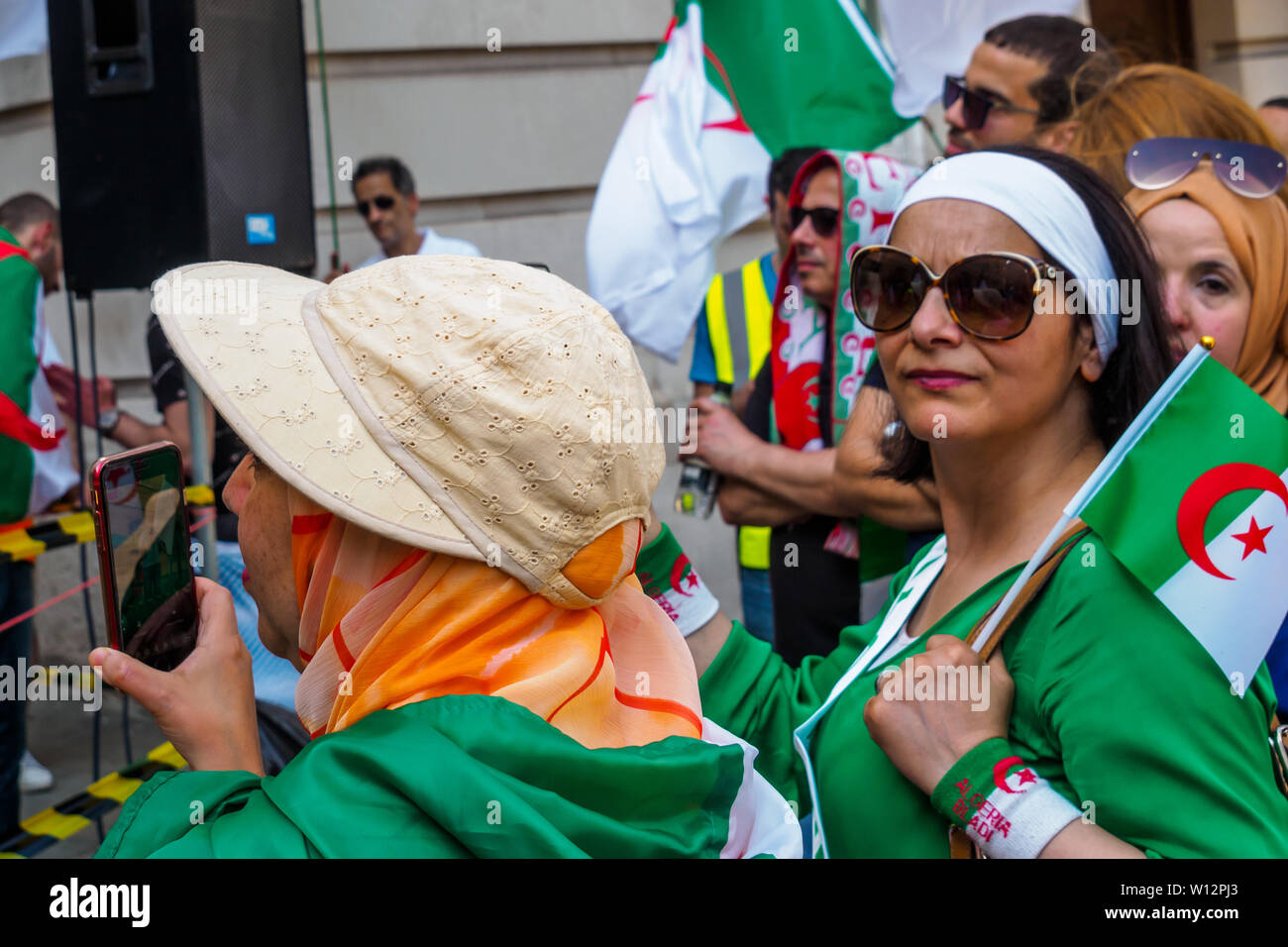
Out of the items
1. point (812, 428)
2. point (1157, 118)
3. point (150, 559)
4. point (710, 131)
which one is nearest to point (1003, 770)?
point (150, 559)

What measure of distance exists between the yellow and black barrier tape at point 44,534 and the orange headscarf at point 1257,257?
2.91 metres

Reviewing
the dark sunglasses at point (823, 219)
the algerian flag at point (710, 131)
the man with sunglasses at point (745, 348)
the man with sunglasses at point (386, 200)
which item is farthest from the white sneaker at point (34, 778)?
the dark sunglasses at point (823, 219)

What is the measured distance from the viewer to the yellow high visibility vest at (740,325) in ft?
12.5

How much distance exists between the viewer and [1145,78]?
106 inches

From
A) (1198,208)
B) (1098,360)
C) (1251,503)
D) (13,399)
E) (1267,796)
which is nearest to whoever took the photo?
(1267,796)

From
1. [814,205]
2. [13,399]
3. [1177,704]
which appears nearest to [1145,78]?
[814,205]

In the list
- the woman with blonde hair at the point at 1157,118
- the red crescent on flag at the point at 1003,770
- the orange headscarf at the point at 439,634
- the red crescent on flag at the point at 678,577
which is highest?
the woman with blonde hair at the point at 1157,118

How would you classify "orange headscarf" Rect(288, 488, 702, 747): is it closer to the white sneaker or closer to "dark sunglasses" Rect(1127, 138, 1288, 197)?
"dark sunglasses" Rect(1127, 138, 1288, 197)

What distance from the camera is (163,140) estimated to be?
3.90m

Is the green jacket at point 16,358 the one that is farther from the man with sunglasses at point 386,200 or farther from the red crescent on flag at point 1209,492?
the red crescent on flag at point 1209,492

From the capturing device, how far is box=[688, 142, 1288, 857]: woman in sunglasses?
1.36 meters

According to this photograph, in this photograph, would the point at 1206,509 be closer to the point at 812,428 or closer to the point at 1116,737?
the point at 1116,737
